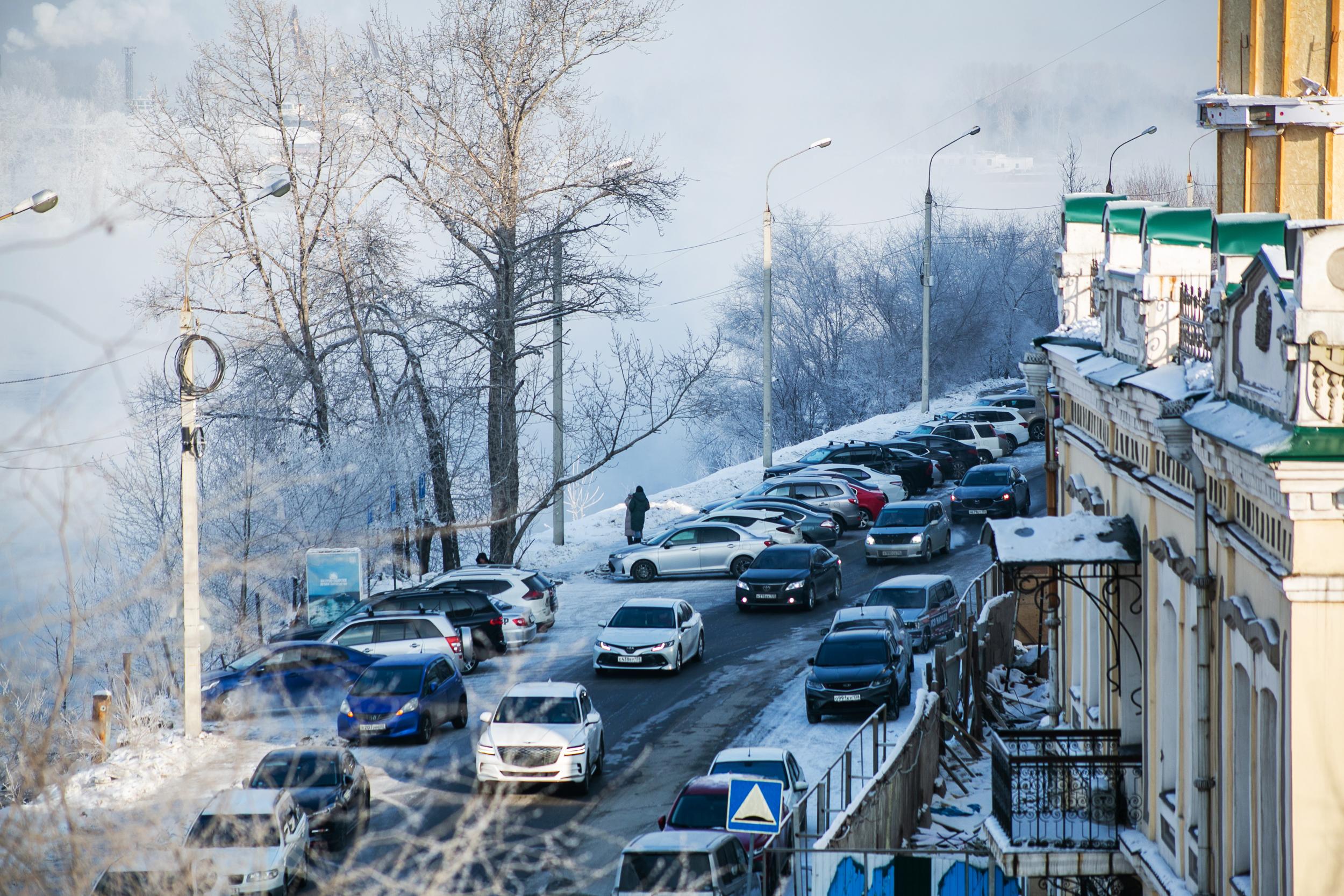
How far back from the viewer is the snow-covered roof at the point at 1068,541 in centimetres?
1245

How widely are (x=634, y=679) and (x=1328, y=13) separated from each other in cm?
1593

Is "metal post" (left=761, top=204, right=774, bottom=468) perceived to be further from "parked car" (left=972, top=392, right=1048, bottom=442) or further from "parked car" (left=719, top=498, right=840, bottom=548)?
"parked car" (left=972, top=392, right=1048, bottom=442)

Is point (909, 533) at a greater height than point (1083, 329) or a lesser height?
lesser

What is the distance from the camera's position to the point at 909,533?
108ft

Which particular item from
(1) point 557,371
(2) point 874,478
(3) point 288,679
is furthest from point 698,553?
(3) point 288,679

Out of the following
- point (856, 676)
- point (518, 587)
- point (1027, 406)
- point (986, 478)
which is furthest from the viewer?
point (1027, 406)

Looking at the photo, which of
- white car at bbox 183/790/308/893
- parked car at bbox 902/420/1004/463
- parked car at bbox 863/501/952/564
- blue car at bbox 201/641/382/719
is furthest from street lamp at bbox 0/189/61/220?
parked car at bbox 902/420/1004/463

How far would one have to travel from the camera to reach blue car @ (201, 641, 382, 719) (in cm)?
2231

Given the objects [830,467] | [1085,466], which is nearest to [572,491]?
[830,467]

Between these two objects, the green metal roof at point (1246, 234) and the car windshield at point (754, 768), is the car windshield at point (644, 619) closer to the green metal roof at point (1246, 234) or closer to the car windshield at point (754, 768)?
the car windshield at point (754, 768)

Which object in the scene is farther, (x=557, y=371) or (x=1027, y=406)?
(x=1027, y=406)

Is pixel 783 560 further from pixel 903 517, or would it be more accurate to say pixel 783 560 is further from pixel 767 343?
pixel 767 343

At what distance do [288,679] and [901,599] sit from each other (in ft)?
38.2

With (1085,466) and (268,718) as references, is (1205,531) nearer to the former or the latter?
(1085,466)
